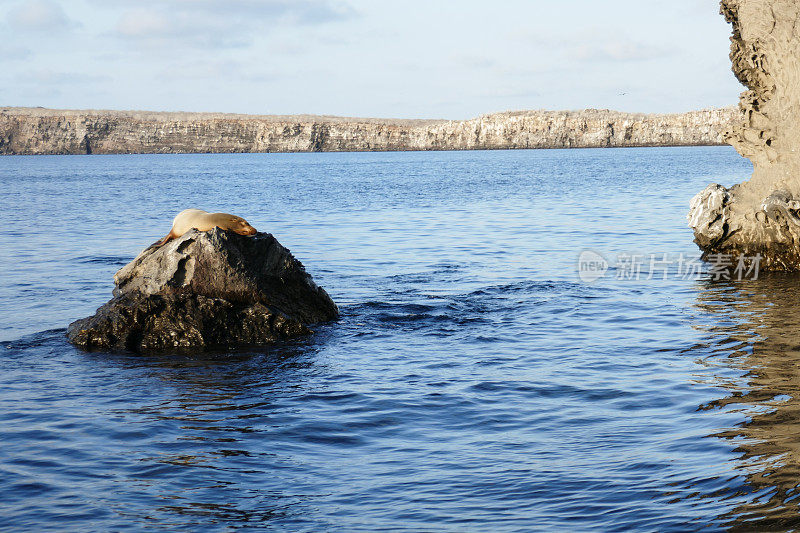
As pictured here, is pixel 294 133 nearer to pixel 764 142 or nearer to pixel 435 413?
pixel 764 142

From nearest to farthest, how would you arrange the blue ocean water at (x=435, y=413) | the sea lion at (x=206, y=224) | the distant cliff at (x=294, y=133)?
Answer: 1. the blue ocean water at (x=435, y=413)
2. the sea lion at (x=206, y=224)
3. the distant cliff at (x=294, y=133)

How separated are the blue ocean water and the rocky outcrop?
110cm

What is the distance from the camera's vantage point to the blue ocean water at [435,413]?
20.5 ft

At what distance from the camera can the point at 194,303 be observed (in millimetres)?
11727

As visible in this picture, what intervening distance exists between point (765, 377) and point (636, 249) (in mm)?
13007

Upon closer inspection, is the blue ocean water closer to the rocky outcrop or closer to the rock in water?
the rock in water

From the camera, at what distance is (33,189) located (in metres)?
59.2

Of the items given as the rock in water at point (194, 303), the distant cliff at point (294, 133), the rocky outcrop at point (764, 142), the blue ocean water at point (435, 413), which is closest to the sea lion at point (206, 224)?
the rock in water at point (194, 303)

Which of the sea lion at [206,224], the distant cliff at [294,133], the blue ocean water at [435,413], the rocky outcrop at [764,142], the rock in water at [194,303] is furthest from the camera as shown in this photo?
the distant cliff at [294,133]

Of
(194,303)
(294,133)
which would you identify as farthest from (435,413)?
(294,133)

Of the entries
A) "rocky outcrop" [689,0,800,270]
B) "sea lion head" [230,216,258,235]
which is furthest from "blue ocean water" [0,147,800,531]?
"sea lion head" [230,216,258,235]

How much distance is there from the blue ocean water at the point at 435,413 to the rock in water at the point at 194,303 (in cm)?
46

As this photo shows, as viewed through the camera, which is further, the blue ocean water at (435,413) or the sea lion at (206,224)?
the sea lion at (206,224)

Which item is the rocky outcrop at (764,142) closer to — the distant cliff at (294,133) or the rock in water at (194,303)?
the rock in water at (194,303)
